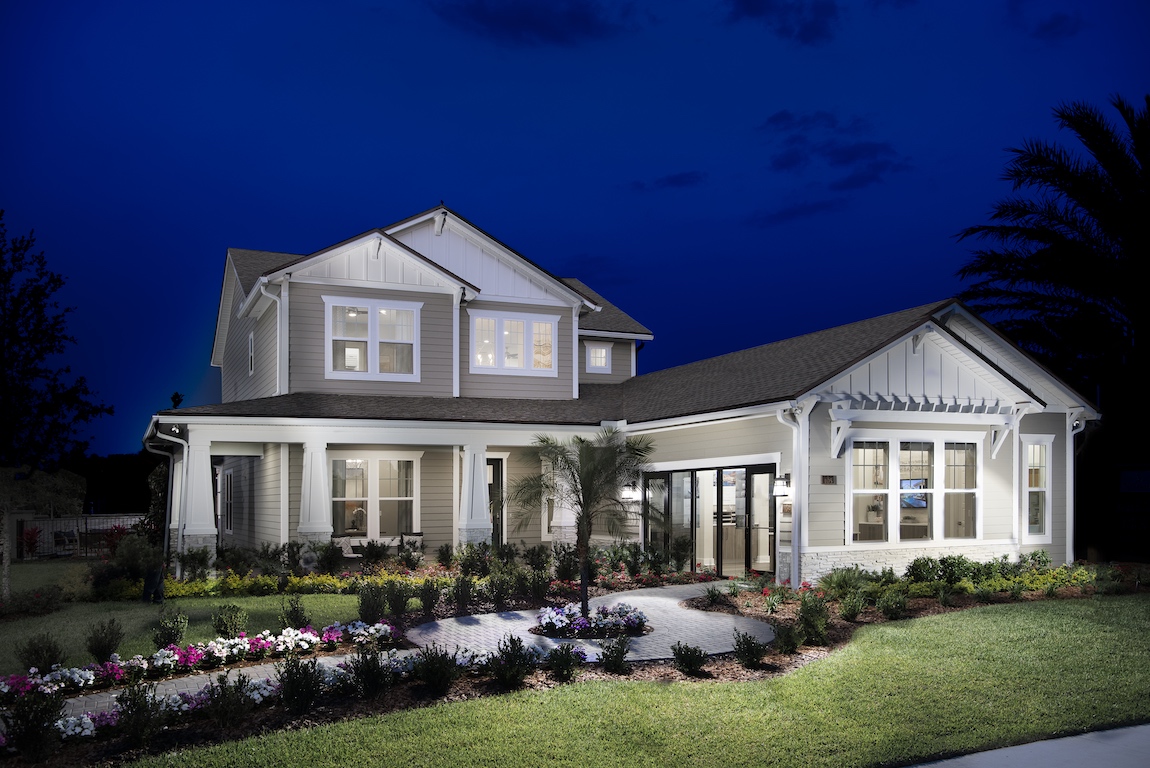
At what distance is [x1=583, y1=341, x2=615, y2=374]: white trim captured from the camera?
24.4m

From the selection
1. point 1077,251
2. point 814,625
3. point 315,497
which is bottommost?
point 814,625

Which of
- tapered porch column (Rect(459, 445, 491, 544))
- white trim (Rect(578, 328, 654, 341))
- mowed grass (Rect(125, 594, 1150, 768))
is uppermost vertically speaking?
white trim (Rect(578, 328, 654, 341))

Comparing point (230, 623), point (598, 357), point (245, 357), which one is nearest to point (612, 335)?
point (598, 357)

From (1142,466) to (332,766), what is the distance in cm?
2123

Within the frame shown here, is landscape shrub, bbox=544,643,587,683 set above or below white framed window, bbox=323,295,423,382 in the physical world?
below

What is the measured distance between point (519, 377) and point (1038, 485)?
11.6 meters

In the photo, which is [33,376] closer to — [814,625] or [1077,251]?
[814,625]

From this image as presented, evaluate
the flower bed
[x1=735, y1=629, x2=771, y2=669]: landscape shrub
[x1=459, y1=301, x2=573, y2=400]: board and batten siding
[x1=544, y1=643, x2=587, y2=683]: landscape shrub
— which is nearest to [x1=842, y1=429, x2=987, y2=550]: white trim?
the flower bed

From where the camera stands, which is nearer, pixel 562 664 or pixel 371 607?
pixel 562 664

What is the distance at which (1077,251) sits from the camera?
840 inches

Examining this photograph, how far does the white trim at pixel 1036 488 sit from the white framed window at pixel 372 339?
1283 centimetres

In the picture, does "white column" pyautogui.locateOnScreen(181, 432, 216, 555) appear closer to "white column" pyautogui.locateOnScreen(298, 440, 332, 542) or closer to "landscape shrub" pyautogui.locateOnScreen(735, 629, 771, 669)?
"white column" pyautogui.locateOnScreen(298, 440, 332, 542)

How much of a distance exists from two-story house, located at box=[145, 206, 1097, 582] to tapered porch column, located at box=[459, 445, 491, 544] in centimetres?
5

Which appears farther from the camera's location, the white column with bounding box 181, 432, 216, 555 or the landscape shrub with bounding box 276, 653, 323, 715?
the white column with bounding box 181, 432, 216, 555
